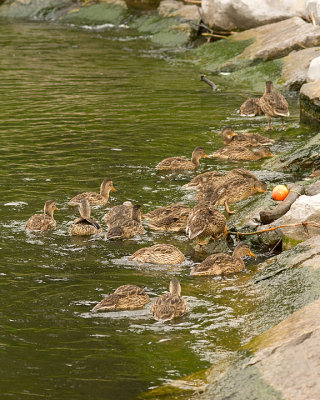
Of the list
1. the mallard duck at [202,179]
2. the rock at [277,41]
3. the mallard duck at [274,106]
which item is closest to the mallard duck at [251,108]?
the mallard duck at [274,106]

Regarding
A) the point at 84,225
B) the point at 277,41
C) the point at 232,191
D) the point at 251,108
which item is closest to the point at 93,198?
the point at 84,225

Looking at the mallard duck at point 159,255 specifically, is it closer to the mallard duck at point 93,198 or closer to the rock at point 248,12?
the mallard duck at point 93,198

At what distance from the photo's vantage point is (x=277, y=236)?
10281 millimetres

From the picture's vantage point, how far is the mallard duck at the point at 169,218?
36.7 ft

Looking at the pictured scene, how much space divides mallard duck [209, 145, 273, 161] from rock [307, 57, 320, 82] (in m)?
4.04

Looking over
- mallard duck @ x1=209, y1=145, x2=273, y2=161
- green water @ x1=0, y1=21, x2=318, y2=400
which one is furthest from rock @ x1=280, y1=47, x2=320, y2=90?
mallard duck @ x1=209, y1=145, x2=273, y2=161

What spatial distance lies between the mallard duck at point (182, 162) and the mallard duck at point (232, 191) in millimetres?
1559

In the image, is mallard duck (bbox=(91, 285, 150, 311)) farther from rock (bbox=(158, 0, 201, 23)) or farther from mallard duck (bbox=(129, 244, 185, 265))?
rock (bbox=(158, 0, 201, 23))

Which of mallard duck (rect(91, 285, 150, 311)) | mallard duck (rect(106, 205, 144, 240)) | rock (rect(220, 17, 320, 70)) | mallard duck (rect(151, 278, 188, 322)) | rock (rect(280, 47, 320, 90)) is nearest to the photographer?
mallard duck (rect(151, 278, 188, 322))

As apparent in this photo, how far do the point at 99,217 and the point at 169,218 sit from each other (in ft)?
4.21

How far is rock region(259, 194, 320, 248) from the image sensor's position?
389 inches

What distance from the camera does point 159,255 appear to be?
9805 mm

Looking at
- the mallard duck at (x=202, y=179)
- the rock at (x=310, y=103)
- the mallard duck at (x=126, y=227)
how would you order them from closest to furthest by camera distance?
the mallard duck at (x=126, y=227)
the mallard duck at (x=202, y=179)
the rock at (x=310, y=103)

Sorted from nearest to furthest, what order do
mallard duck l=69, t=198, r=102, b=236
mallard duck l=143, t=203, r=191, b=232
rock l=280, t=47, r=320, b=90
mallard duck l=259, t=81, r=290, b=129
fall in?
mallard duck l=69, t=198, r=102, b=236 → mallard duck l=143, t=203, r=191, b=232 → mallard duck l=259, t=81, r=290, b=129 → rock l=280, t=47, r=320, b=90
